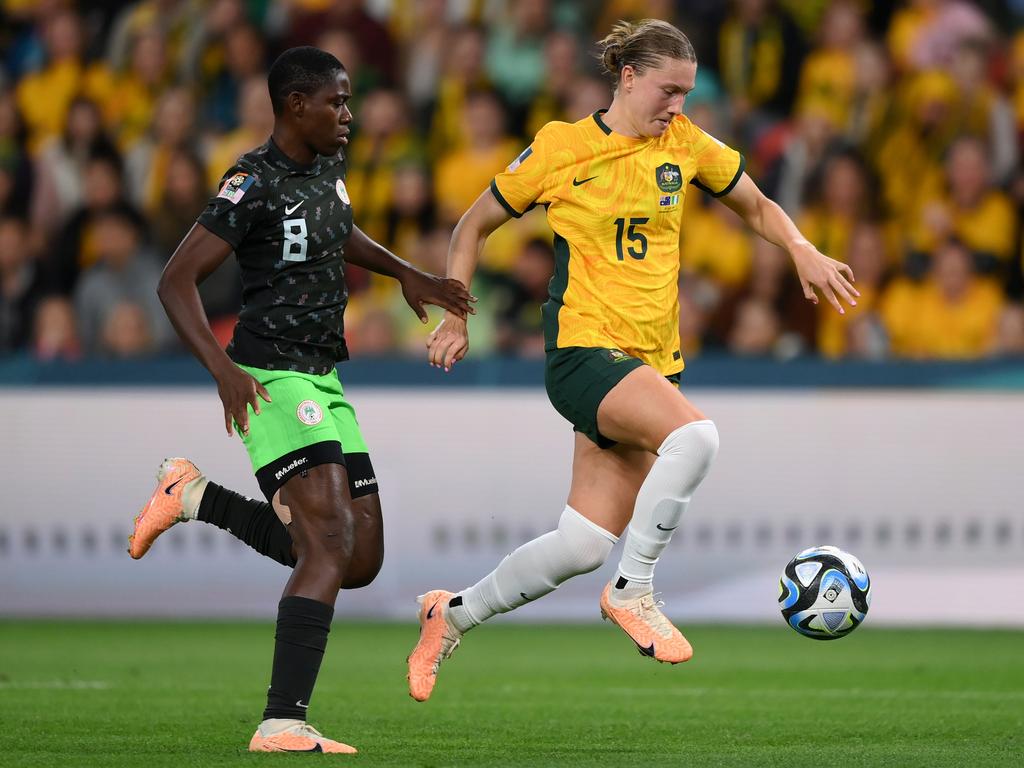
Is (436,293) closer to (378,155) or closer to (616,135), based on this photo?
(616,135)

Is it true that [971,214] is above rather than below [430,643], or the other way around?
above

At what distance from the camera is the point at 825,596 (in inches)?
254

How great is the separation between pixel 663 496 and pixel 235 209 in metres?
1.72

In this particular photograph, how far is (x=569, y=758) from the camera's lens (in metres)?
5.68

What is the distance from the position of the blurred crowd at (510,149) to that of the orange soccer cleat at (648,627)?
208 inches

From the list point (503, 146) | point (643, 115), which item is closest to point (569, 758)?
point (643, 115)

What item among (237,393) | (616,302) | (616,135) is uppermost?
(616,135)

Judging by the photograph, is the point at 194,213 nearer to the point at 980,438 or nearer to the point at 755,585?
the point at 755,585

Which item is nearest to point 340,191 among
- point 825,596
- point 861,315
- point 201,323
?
point 201,323

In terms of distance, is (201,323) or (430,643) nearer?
(201,323)

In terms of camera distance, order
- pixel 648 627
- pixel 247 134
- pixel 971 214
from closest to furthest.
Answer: pixel 648 627, pixel 971 214, pixel 247 134

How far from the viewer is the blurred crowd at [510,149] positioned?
37.8 feet

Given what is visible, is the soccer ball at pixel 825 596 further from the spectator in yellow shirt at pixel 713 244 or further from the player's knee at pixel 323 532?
the spectator in yellow shirt at pixel 713 244

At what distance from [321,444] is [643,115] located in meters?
1.64
